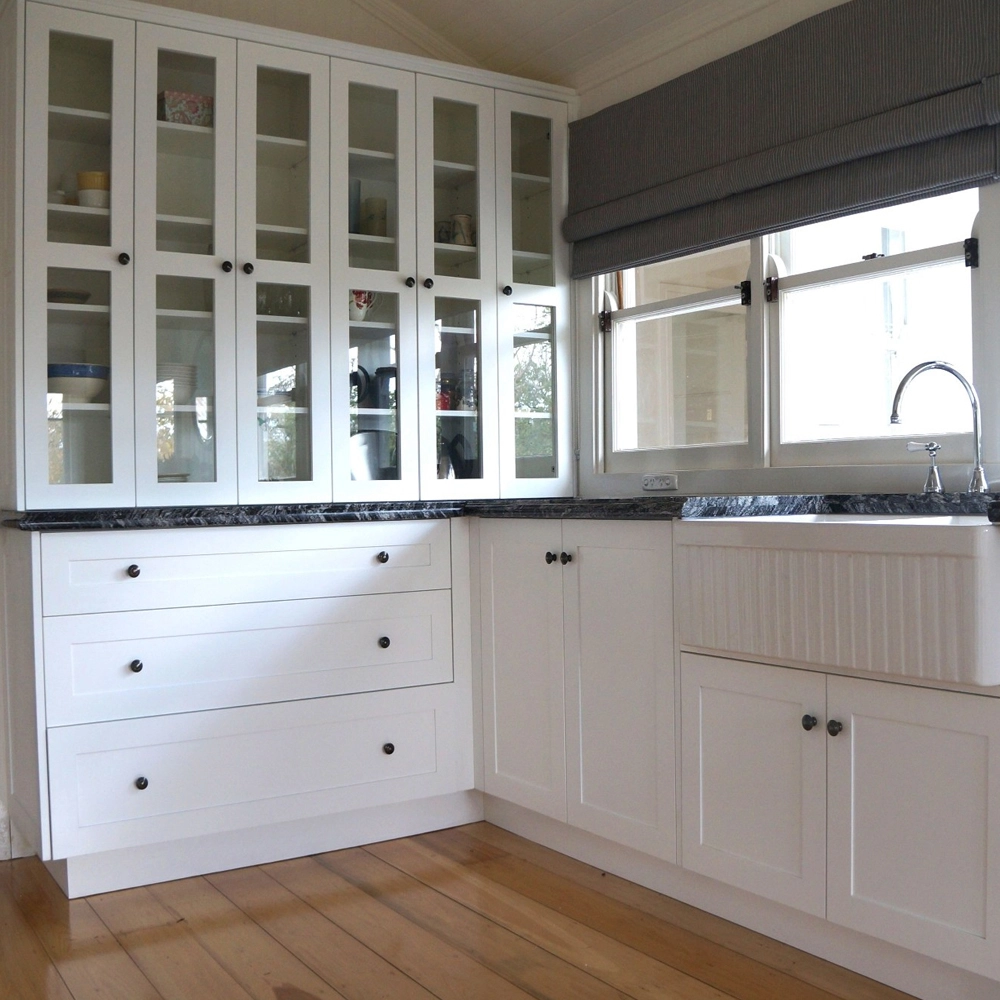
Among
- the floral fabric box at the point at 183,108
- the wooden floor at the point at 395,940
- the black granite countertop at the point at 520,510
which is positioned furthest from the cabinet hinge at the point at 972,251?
the floral fabric box at the point at 183,108

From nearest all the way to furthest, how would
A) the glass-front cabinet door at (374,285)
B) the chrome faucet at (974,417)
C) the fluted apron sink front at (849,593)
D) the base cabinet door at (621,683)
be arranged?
the fluted apron sink front at (849,593)
the chrome faucet at (974,417)
the base cabinet door at (621,683)
the glass-front cabinet door at (374,285)

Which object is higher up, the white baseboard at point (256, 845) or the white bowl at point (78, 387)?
the white bowl at point (78, 387)

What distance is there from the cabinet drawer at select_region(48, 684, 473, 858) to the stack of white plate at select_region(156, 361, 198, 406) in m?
0.85

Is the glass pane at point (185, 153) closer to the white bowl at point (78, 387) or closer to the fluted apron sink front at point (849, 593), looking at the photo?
the white bowl at point (78, 387)

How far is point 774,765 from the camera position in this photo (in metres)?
2.10

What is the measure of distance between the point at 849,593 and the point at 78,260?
2061 millimetres

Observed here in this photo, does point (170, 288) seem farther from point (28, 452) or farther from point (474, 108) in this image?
point (474, 108)

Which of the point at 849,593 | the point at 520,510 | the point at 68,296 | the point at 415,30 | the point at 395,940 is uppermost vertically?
the point at 415,30

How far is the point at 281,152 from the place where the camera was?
3061 mm

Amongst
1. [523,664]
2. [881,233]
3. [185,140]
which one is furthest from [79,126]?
[881,233]

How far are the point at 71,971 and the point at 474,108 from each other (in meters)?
2.59

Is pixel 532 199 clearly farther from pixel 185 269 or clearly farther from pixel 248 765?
pixel 248 765

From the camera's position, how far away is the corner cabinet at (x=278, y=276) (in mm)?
2773

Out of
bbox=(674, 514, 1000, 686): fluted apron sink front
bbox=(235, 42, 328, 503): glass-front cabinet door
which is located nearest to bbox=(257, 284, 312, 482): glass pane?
bbox=(235, 42, 328, 503): glass-front cabinet door
